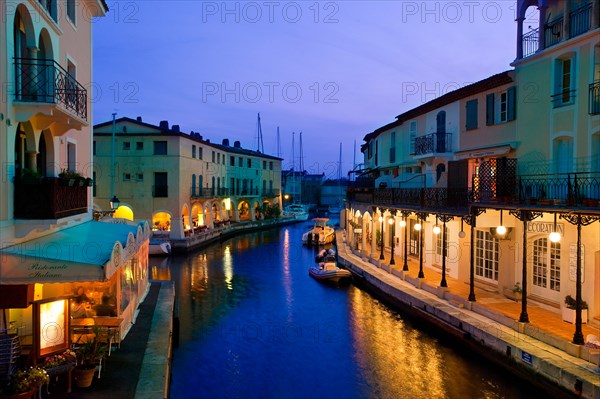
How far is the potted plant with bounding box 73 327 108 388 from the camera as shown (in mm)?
10336

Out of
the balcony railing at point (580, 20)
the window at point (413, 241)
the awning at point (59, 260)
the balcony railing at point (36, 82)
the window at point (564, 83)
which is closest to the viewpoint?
the awning at point (59, 260)

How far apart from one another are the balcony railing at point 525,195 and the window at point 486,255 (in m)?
2.60

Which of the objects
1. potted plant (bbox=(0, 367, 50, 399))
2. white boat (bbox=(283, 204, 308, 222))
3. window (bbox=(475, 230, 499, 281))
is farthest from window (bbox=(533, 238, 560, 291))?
white boat (bbox=(283, 204, 308, 222))

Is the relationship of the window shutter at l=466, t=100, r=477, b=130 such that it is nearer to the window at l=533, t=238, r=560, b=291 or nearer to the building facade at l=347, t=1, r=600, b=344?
the building facade at l=347, t=1, r=600, b=344

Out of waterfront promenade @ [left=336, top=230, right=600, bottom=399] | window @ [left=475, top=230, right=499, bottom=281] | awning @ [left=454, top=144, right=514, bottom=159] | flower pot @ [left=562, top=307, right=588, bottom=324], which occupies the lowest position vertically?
waterfront promenade @ [left=336, top=230, right=600, bottom=399]

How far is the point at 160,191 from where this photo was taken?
4488 cm

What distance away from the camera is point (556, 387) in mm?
12320

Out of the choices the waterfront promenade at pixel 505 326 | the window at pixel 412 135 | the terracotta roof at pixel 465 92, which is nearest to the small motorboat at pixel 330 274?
the waterfront promenade at pixel 505 326

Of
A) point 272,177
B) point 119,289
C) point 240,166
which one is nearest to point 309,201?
point 272,177

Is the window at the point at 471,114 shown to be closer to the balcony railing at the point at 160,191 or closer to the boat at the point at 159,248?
the boat at the point at 159,248

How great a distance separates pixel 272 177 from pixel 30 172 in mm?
70648

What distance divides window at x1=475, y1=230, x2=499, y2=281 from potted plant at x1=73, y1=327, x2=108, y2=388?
16.6 meters

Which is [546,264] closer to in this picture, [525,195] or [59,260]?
[525,195]

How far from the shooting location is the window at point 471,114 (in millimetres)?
22875
